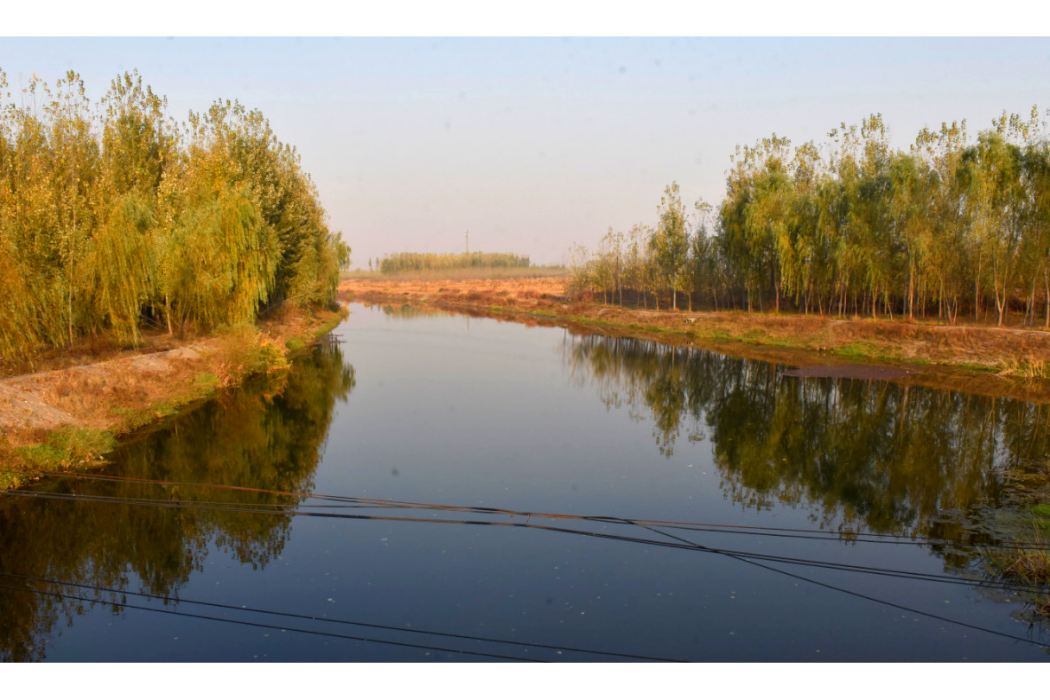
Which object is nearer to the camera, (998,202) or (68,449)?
(68,449)

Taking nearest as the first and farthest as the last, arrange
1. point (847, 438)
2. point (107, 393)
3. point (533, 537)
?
point (533, 537)
point (107, 393)
point (847, 438)

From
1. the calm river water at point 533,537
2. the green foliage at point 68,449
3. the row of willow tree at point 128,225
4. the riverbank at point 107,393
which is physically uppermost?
the row of willow tree at point 128,225

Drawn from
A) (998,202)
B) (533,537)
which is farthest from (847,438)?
(998,202)

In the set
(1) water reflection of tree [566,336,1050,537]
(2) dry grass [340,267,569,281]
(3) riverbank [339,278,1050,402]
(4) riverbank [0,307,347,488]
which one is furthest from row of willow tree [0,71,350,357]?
(2) dry grass [340,267,569,281]

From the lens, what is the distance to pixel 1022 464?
15.7 metres

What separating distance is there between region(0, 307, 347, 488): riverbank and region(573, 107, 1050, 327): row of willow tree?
1064 inches

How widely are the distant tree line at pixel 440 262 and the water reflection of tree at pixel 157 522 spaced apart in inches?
4995

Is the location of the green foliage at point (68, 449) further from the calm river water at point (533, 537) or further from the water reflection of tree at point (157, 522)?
the calm river water at point (533, 537)

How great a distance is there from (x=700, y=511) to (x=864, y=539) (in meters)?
2.67

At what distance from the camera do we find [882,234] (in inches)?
1358

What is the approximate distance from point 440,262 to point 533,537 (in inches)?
5400

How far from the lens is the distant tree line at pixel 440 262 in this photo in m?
146

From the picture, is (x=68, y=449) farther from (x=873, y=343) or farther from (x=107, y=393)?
(x=873, y=343)

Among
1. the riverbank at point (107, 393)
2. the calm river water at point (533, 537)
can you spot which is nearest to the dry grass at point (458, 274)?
the riverbank at point (107, 393)
